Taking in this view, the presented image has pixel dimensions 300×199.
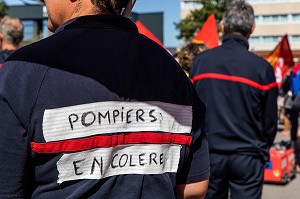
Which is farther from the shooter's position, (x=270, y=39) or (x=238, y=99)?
(x=270, y=39)

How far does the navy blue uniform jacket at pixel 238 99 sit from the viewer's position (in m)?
3.68

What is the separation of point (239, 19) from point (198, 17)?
1342 inches

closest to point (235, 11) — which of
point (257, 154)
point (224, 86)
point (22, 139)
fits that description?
point (224, 86)

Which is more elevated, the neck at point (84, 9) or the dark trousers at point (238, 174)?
the neck at point (84, 9)

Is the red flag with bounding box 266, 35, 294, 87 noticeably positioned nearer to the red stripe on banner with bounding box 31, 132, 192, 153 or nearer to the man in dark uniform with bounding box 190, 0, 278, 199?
the man in dark uniform with bounding box 190, 0, 278, 199

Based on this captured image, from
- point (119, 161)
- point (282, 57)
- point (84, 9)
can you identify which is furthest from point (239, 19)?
point (282, 57)

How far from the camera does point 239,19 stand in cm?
389

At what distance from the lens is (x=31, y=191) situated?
1.41 meters

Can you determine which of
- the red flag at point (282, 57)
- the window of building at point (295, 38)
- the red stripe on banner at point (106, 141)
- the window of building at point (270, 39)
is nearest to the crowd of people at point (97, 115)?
the red stripe on banner at point (106, 141)

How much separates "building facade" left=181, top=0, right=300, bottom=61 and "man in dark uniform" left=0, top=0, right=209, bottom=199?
178 feet

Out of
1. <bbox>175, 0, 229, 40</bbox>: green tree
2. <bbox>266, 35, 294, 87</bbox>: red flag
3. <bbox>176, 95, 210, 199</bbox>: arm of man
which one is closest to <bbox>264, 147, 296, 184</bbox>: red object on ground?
<bbox>266, 35, 294, 87</bbox>: red flag

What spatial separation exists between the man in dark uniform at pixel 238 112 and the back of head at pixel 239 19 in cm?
10

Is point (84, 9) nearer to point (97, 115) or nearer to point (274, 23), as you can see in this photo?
point (97, 115)

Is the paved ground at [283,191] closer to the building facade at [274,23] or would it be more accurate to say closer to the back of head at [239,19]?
the back of head at [239,19]
